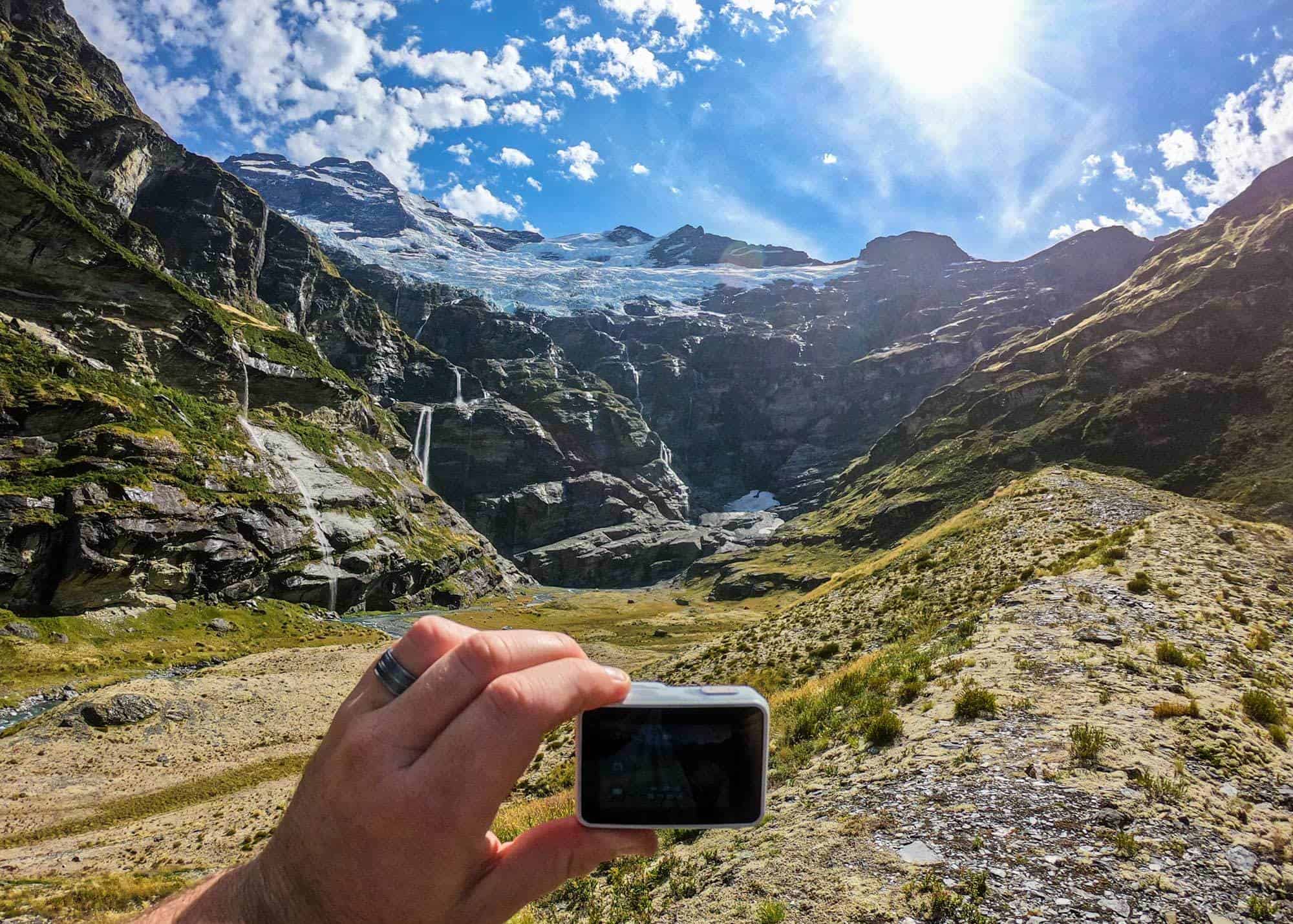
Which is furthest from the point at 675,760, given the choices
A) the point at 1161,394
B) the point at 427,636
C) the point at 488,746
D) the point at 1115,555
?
the point at 1161,394

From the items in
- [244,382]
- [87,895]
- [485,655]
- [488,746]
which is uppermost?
[244,382]

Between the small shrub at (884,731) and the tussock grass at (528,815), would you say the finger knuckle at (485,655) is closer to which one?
the tussock grass at (528,815)

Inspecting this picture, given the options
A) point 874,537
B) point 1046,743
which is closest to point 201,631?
point 1046,743

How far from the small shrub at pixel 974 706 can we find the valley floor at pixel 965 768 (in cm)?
5

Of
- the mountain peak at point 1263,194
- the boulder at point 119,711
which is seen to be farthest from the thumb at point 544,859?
the mountain peak at point 1263,194

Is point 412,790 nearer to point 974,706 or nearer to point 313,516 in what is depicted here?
point 974,706

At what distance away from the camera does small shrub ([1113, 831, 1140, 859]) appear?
279 inches

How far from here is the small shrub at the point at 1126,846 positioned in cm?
708

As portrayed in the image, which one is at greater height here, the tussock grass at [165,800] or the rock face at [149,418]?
the rock face at [149,418]

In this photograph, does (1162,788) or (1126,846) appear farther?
(1162,788)

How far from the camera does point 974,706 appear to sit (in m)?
11.5

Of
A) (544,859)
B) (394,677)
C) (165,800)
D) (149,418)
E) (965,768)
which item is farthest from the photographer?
(149,418)

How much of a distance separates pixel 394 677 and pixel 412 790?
1.70 feet

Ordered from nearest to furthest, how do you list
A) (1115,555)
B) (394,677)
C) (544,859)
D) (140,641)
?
(394,677) → (544,859) → (1115,555) → (140,641)
